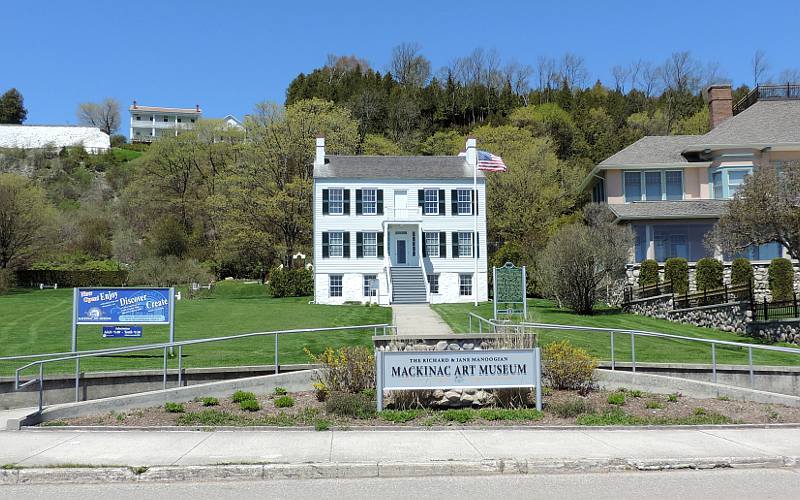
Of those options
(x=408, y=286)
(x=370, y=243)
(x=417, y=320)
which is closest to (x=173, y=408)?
(x=417, y=320)

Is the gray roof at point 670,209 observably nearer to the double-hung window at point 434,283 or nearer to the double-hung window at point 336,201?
Result: the double-hung window at point 434,283

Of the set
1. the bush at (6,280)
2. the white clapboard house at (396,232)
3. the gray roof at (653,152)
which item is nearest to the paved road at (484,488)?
the gray roof at (653,152)

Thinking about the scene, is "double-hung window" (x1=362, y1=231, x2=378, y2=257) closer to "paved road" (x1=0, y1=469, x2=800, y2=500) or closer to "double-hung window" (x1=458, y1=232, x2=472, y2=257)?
"double-hung window" (x1=458, y1=232, x2=472, y2=257)

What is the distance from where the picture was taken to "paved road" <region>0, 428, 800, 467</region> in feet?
29.6

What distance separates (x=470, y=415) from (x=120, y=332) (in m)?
10.6

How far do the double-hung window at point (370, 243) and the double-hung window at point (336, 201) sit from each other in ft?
7.25

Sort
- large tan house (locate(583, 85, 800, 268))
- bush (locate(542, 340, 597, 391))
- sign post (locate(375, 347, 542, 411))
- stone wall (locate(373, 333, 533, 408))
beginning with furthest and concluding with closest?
large tan house (locate(583, 85, 800, 268)), bush (locate(542, 340, 597, 391)), stone wall (locate(373, 333, 533, 408)), sign post (locate(375, 347, 542, 411))

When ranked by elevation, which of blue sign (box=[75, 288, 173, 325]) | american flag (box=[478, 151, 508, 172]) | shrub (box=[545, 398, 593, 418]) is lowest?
shrub (box=[545, 398, 593, 418])

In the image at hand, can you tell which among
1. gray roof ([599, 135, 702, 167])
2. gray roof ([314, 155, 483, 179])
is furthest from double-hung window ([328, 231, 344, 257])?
gray roof ([599, 135, 702, 167])

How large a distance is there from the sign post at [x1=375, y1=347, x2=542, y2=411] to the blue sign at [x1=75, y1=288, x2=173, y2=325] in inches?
315

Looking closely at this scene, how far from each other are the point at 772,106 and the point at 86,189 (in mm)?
85320

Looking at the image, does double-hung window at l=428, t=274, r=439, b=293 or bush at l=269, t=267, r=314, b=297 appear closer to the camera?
double-hung window at l=428, t=274, r=439, b=293

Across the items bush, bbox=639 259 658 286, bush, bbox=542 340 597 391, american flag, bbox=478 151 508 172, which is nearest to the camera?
bush, bbox=542 340 597 391

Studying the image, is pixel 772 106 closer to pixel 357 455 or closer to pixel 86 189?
pixel 357 455
